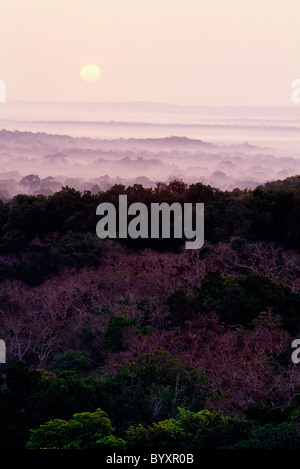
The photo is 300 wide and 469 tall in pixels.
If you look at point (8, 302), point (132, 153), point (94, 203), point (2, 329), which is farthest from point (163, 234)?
point (132, 153)

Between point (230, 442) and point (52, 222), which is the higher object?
point (52, 222)

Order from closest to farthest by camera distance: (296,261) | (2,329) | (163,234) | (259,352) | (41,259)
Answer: (259,352) → (2,329) → (296,261) → (41,259) → (163,234)

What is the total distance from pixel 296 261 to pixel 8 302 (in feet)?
37.6

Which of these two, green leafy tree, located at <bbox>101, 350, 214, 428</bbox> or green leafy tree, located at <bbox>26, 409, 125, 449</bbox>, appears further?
green leafy tree, located at <bbox>101, 350, 214, 428</bbox>

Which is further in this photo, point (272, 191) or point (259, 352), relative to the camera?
point (272, 191)

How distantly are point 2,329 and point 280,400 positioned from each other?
28.9 ft

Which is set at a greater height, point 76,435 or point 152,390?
point 152,390

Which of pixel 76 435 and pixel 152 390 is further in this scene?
pixel 152 390

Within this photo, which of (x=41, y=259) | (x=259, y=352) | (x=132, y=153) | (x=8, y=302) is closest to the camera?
(x=259, y=352)

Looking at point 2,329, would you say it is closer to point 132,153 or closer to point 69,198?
point 69,198

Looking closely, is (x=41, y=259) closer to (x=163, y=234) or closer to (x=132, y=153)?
(x=163, y=234)

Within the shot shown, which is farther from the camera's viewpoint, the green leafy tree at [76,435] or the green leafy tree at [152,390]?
the green leafy tree at [152,390]

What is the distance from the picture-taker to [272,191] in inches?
1214

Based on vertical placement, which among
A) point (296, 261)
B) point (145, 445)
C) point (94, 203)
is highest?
point (94, 203)
